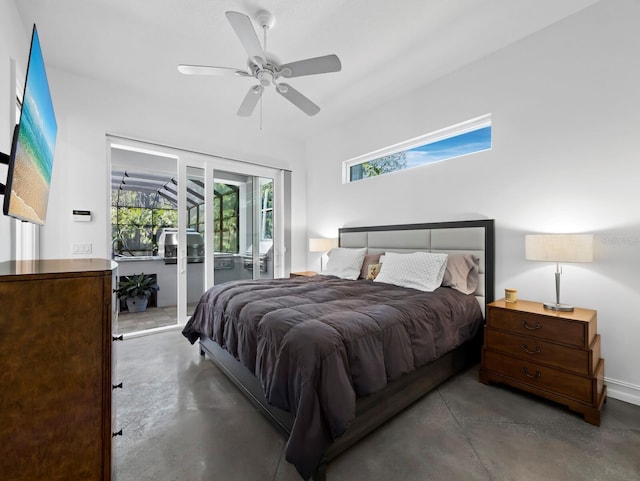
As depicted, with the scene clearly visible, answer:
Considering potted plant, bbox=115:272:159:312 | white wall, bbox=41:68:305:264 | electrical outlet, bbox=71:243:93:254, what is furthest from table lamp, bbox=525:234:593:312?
potted plant, bbox=115:272:159:312

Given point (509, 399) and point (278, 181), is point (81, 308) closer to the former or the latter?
point (509, 399)

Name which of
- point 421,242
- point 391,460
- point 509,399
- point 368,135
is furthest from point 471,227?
point 391,460

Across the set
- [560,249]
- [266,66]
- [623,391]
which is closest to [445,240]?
[560,249]

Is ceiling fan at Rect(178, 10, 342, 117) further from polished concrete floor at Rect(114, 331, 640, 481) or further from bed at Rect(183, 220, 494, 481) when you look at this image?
polished concrete floor at Rect(114, 331, 640, 481)

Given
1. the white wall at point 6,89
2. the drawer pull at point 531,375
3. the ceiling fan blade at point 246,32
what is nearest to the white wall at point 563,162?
the drawer pull at point 531,375

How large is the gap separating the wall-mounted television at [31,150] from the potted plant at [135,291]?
3588 mm

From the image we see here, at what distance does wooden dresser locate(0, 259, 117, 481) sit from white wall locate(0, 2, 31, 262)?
1265 millimetres

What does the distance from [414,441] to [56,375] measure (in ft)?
5.72

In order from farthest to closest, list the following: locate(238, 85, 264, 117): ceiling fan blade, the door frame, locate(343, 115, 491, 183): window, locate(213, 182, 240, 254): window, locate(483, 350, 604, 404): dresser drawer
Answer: locate(213, 182, 240, 254): window < the door frame < locate(343, 115, 491, 183): window < locate(238, 85, 264, 117): ceiling fan blade < locate(483, 350, 604, 404): dresser drawer

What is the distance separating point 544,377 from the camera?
79.2 inches

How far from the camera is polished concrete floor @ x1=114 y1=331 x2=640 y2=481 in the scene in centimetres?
145

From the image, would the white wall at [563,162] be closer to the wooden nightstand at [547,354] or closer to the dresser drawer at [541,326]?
the wooden nightstand at [547,354]

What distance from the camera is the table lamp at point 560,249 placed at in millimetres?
1992

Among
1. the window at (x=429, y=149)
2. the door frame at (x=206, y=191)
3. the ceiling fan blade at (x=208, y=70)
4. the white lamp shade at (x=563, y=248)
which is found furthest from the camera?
the door frame at (x=206, y=191)
